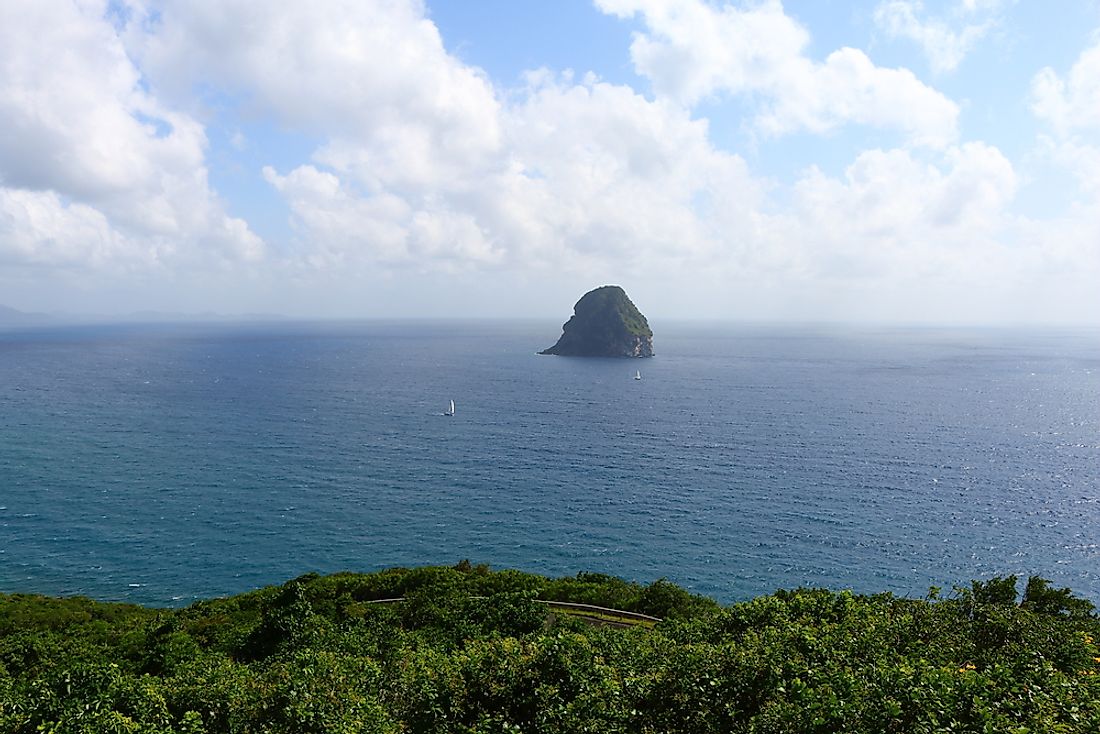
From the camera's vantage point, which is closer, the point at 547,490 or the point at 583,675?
the point at 583,675

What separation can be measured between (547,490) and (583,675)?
210 ft

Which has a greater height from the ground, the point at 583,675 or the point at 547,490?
the point at 583,675

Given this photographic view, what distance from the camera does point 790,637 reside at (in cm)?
2316

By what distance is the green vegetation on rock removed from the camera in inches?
624

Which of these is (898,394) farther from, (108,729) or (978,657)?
(108,729)

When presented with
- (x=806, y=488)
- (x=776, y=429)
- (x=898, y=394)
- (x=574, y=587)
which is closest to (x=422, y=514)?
(x=574, y=587)

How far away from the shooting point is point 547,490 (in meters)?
83.1

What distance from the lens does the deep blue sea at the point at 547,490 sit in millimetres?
61812

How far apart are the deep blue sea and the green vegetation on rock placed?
91.7ft

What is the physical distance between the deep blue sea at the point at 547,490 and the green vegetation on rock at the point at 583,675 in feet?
91.7

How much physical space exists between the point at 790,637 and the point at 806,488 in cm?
6577

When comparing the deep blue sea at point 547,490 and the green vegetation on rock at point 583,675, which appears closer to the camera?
the green vegetation on rock at point 583,675

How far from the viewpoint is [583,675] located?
19.5 meters

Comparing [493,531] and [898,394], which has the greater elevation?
[898,394]
